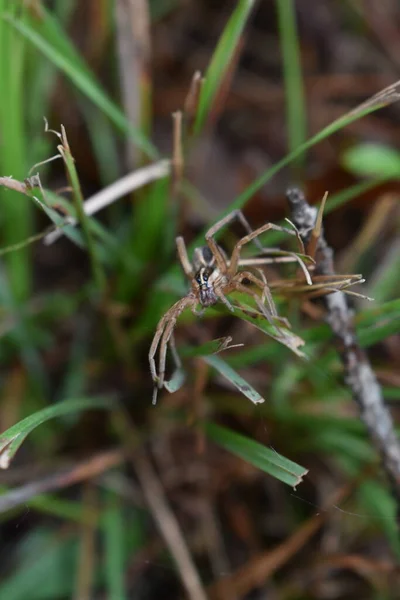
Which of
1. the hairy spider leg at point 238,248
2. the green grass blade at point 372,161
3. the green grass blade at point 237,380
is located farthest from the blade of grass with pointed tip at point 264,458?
the green grass blade at point 372,161

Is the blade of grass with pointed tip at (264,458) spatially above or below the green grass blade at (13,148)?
below

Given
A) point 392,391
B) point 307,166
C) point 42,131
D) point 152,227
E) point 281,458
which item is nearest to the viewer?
point 281,458

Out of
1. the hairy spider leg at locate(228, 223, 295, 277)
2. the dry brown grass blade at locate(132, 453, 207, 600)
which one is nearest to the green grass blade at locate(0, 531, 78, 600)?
the dry brown grass blade at locate(132, 453, 207, 600)

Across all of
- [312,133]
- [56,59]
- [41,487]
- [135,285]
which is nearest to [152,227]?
[135,285]

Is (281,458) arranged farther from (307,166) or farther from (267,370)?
(307,166)

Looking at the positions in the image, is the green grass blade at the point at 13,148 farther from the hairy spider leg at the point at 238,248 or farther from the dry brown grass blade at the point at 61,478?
the hairy spider leg at the point at 238,248

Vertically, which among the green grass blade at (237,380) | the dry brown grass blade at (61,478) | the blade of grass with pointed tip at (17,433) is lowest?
the dry brown grass blade at (61,478)
